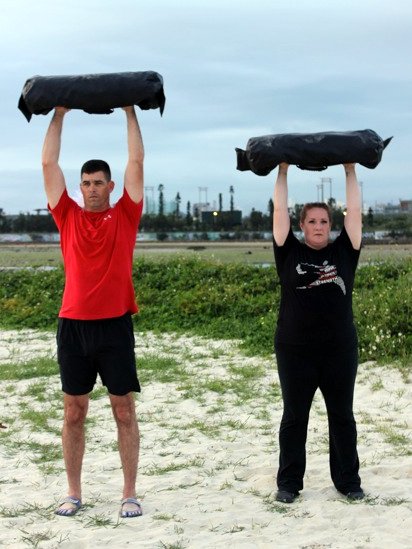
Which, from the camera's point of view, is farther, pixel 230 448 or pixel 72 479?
pixel 230 448

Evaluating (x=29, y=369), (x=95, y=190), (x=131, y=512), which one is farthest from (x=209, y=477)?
(x=29, y=369)

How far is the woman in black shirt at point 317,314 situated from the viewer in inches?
189

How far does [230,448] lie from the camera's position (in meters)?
6.35

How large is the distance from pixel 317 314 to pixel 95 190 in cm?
144

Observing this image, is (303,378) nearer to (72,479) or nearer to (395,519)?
(395,519)

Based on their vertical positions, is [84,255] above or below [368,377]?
above

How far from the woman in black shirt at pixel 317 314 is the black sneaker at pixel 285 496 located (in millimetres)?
12

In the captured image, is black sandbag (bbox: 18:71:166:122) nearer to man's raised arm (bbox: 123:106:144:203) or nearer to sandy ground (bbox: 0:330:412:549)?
man's raised arm (bbox: 123:106:144:203)

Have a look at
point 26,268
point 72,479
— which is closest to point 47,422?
point 72,479

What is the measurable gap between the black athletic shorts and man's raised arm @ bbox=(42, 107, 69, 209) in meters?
0.72

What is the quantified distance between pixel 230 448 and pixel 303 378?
5.57 ft

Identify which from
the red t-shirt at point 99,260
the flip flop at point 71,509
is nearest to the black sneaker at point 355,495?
the flip flop at point 71,509

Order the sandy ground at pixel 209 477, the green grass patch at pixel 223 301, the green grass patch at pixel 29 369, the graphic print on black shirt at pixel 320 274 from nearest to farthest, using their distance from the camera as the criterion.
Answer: the sandy ground at pixel 209 477 < the graphic print on black shirt at pixel 320 274 < the green grass patch at pixel 29 369 < the green grass patch at pixel 223 301

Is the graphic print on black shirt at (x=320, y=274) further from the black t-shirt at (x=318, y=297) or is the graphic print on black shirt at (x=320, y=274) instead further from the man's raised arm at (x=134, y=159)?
the man's raised arm at (x=134, y=159)
